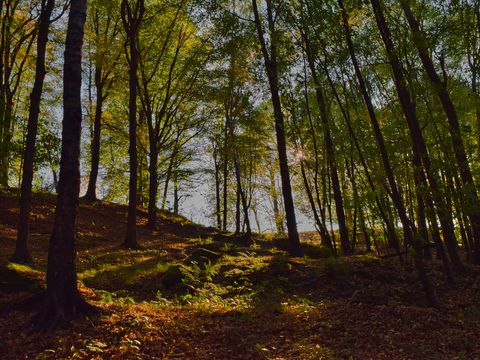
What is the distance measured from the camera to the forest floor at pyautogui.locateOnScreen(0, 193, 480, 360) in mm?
6344

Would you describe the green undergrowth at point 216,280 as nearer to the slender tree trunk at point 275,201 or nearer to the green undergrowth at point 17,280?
the green undergrowth at point 17,280

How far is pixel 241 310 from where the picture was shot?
8.79 m

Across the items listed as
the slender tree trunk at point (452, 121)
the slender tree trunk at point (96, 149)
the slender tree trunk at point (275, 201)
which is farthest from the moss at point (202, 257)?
the slender tree trunk at point (275, 201)

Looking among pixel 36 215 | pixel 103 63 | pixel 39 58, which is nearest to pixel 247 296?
pixel 39 58

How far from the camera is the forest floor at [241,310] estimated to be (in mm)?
6344

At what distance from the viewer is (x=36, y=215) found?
1958cm

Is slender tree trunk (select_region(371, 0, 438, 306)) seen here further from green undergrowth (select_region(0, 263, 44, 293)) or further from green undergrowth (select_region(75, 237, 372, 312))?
green undergrowth (select_region(0, 263, 44, 293))

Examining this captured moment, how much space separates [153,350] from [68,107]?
4386mm

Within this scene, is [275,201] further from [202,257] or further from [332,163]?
[202,257]

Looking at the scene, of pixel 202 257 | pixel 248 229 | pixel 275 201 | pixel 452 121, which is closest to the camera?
pixel 202 257

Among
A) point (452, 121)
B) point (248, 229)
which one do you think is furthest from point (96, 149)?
point (452, 121)

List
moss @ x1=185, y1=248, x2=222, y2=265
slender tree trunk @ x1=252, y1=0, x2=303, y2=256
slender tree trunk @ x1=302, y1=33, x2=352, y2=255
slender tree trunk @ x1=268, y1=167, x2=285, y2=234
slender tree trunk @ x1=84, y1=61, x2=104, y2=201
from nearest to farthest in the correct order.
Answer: moss @ x1=185, y1=248, x2=222, y2=265 < slender tree trunk @ x1=252, y1=0, x2=303, y2=256 < slender tree trunk @ x1=302, y1=33, x2=352, y2=255 < slender tree trunk @ x1=84, y1=61, x2=104, y2=201 < slender tree trunk @ x1=268, y1=167, x2=285, y2=234

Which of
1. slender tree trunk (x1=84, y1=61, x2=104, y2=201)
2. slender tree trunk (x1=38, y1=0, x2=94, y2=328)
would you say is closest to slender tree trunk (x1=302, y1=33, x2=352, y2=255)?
slender tree trunk (x1=38, y1=0, x2=94, y2=328)

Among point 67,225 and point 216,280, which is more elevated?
point 67,225
